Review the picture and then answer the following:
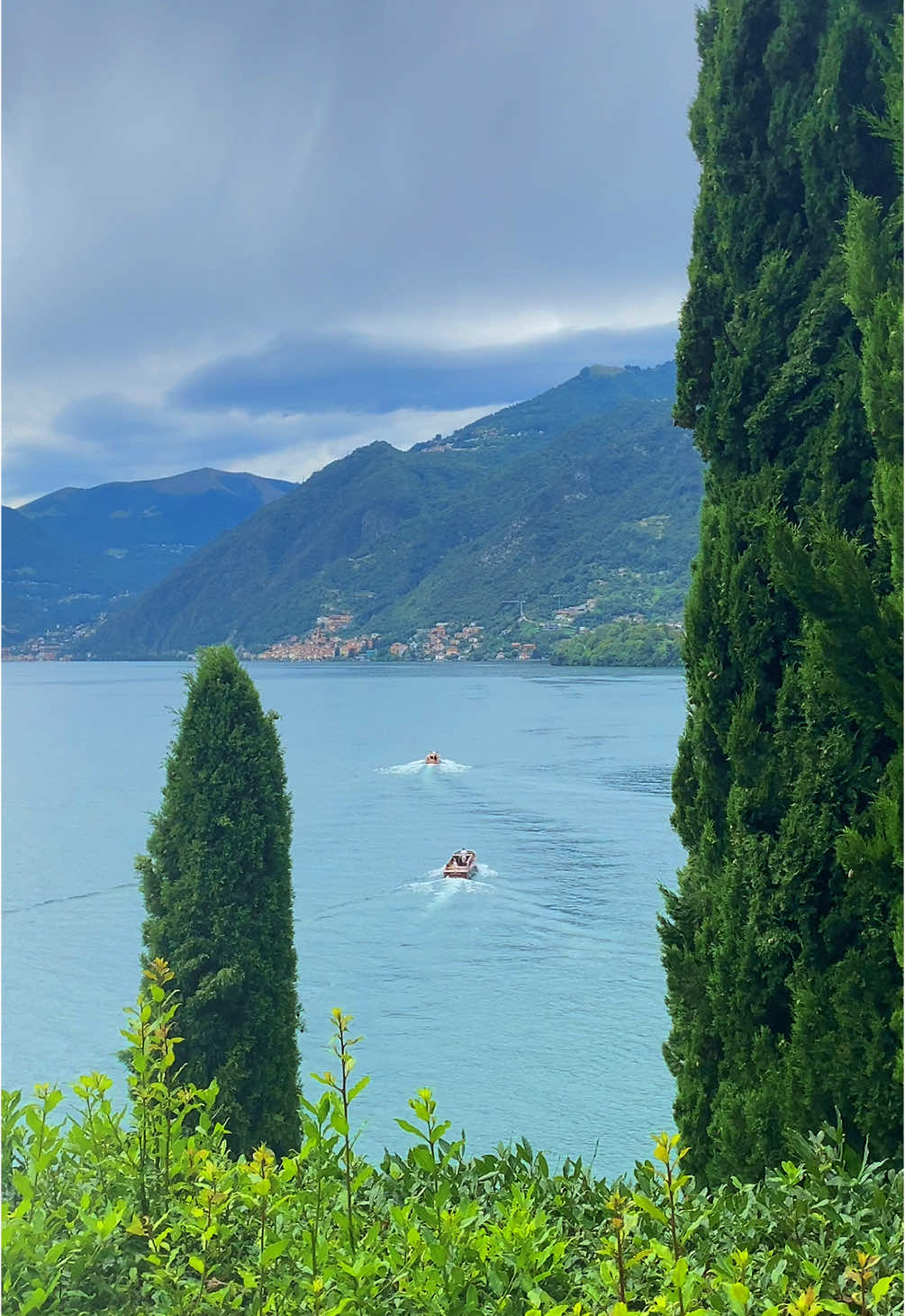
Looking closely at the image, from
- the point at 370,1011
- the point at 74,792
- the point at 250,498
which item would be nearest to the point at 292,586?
the point at 250,498

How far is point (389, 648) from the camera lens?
9819cm

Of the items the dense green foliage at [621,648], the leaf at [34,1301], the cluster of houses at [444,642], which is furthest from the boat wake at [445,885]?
the cluster of houses at [444,642]

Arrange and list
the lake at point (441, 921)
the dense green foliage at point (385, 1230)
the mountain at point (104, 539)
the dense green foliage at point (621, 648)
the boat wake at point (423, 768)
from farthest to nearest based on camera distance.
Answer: the mountain at point (104, 539), the dense green foliage at point (621, 648), the boat wake at point (423, 768), the lake at point (441, 921), the dense green foliage at point (385, 1230)

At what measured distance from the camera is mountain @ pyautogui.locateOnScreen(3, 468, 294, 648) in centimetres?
8338

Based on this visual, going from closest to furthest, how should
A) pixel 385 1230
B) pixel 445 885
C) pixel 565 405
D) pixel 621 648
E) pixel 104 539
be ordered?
pixel 385 1230
pixel 445 885
pixel 621 648
pixel 104 539
pixel 565 405

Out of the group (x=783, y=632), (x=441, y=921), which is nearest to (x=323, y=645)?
(x=441, y=921)

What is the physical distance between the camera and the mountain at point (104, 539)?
83375 millimetres

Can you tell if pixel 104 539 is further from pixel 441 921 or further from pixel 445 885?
pixel 441 921

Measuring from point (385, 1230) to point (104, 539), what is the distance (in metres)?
122

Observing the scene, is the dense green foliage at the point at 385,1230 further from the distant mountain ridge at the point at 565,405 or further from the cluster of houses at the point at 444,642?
the distant mountain ridge at the point at 565,405

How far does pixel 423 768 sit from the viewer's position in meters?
38.6

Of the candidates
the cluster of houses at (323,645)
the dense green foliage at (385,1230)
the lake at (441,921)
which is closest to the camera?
the dense green foliage at (385,1230)

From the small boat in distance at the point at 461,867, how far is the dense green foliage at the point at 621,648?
151 ft

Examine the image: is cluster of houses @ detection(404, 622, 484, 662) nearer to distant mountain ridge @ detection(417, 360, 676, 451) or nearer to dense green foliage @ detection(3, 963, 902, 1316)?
distant mountain ridge @ detection(417, 360, 676, 451)
